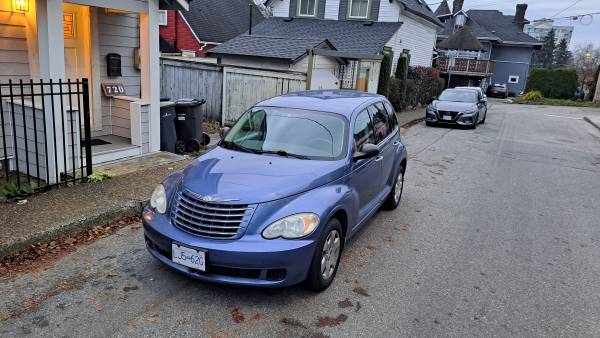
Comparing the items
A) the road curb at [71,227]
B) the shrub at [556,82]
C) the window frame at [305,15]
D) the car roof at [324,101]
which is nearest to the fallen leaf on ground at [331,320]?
the car roof at [324,101]

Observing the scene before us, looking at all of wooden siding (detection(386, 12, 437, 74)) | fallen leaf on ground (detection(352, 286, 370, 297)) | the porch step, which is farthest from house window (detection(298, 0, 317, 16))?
fallen leaf on ground (detection(352, 286, 370, 297))

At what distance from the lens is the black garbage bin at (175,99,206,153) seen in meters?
8.64

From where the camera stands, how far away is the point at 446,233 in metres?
5.70

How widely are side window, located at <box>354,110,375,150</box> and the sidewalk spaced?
113 inches

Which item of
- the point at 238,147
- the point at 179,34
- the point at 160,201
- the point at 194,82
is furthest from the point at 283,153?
the point at 179,34

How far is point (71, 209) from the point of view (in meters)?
5.17

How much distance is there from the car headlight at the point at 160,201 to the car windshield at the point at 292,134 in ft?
3.03

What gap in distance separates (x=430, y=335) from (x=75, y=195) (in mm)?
4539

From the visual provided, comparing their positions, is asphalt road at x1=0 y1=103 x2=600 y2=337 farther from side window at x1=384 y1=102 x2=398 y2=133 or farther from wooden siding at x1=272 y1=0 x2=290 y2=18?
wooden siding at x1=272 y1=0 x2=290 y2=18

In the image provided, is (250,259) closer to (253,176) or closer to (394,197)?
(253,176)

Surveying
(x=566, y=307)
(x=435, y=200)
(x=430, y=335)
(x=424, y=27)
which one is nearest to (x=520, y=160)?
(x=435, y=200)

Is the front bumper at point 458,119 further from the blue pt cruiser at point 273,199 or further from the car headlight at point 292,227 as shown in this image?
the car headlight at point 292,227

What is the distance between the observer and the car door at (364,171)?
467 centimetres

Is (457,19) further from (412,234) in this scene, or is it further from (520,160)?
(412,234)
